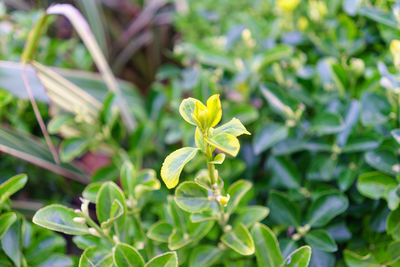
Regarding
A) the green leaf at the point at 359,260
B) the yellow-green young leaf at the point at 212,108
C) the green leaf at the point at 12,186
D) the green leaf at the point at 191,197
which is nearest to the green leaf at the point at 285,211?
the green leaf at the point at 359,260

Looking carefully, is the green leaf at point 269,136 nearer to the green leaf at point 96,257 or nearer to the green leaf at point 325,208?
the green leaf at point 325,208

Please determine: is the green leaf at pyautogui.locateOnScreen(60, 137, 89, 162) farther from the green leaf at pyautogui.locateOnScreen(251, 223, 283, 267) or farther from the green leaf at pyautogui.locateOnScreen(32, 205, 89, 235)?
the green leaf at pyautogui.locateOnScreen(251, 223, 283, 267)

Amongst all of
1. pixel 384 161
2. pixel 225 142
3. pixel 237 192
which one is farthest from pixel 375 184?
pixel 225 142

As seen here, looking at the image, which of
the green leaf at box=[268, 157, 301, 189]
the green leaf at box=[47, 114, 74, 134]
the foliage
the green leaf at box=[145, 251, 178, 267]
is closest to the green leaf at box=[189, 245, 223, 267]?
the foliage

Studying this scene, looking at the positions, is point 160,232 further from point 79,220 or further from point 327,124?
point 327,124

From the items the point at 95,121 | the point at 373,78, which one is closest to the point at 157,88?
the point at 95,121

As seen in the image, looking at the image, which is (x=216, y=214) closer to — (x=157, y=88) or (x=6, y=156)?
(x=157, y=88)

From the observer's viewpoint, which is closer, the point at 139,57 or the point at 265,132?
the point at 265,132
